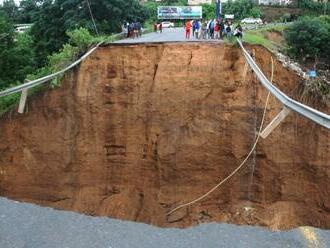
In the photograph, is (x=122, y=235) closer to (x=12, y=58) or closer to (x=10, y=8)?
(x=12, y=58)

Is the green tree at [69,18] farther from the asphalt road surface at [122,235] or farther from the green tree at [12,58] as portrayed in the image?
the asphalt road surface at [122,235]

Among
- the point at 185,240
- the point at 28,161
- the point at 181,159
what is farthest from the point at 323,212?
the point at 28,161

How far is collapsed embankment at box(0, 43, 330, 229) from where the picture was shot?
17766mm

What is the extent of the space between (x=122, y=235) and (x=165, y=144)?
236 inches

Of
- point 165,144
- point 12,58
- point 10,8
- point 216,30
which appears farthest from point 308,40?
point 10,8

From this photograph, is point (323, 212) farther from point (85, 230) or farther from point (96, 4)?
point (96, 4)

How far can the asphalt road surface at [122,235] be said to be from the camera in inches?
498

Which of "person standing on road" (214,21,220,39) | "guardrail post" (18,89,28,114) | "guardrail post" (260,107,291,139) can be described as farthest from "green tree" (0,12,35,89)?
"guardrail post" (260,107,291,139)

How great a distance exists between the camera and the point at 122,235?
13.1 metres

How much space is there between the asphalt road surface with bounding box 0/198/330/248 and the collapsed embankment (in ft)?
11.6

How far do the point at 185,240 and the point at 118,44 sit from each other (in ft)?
29.2

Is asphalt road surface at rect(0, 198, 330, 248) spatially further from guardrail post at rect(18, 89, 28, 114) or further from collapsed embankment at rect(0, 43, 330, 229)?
guardrail post at rect(18, 89, 28, 114)

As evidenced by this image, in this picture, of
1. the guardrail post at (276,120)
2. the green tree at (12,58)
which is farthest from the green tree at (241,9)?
the guardrail post at (276,120)

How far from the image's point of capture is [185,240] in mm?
13023
